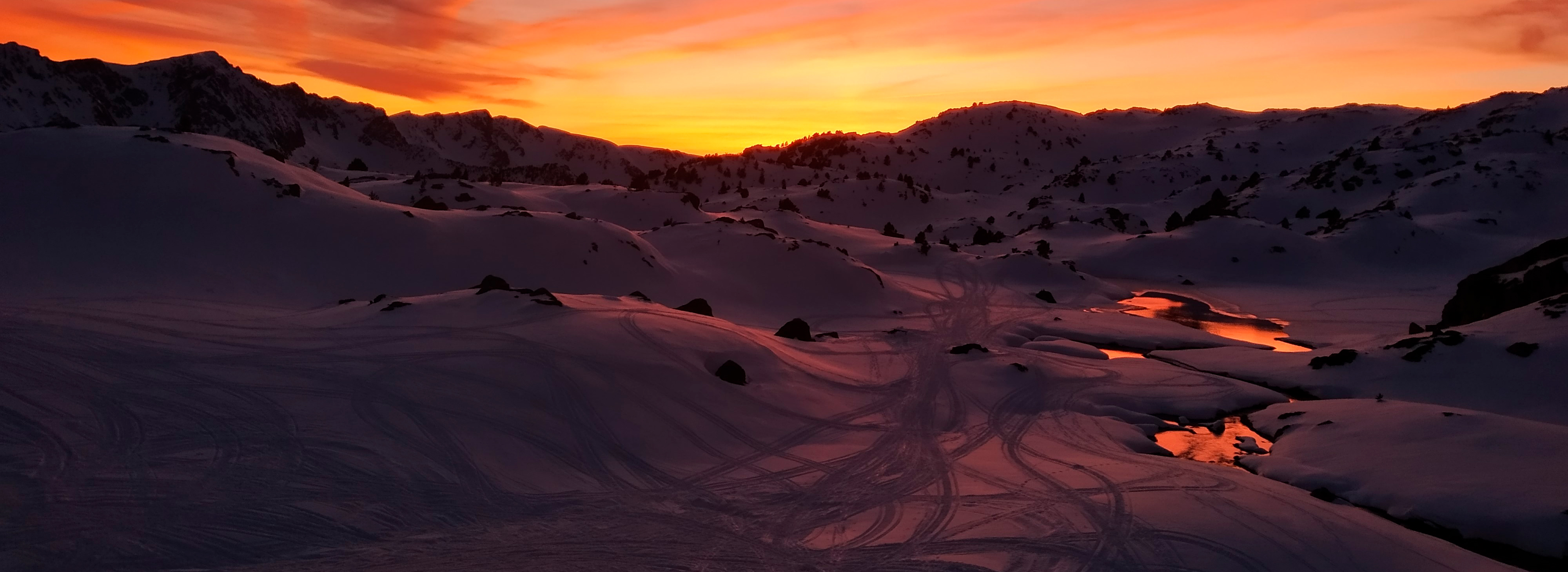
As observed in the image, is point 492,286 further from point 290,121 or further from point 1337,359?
point 290,121

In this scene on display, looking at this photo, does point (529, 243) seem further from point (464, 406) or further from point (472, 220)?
point (464, 406)

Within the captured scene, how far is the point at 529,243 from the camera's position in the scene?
31047mm

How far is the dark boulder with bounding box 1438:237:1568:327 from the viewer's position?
20828 mm

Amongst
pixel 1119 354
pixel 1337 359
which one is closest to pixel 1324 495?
pixel 1337 359

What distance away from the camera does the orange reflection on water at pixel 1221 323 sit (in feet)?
92.4

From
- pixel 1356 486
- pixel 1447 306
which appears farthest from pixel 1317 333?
pixel 1356 486

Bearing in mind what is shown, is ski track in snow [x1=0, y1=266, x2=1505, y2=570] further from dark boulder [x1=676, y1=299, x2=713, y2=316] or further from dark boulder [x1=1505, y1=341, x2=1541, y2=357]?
dark boulder [x1=1505, y1=341, x2=1541, y2=357]

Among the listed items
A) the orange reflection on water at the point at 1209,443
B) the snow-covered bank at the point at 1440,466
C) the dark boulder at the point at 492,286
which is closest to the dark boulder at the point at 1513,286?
the snow-covered bank at the point at 1440,466

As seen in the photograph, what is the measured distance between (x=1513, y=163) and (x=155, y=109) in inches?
5390

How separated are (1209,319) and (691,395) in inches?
1083

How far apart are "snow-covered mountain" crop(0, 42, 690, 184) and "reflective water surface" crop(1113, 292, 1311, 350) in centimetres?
5426

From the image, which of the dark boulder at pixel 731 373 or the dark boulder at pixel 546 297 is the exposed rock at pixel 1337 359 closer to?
the dark boulder at pixel 731 373

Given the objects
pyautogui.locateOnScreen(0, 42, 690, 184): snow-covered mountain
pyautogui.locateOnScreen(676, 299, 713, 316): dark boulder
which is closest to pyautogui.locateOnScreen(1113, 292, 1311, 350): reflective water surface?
pyautogui.locateOnScreen(676, 299, 713, 316): dark boulder

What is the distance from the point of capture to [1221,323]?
1289 inches
